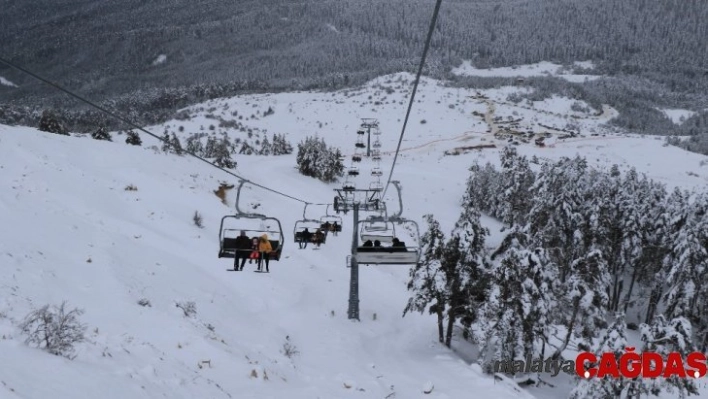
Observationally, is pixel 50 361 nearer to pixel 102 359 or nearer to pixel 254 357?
pixel 102 359

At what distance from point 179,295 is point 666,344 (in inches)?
899

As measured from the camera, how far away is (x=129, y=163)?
43688 mm

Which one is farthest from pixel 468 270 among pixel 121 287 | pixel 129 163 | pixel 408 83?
pixel 408 83

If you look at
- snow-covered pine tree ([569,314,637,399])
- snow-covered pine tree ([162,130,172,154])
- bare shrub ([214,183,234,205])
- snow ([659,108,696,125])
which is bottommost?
snow-covered pine tree ([569,314,637,399])

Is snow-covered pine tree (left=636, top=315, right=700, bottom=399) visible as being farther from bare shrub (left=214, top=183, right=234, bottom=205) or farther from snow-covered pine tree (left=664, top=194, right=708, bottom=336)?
bare shrub (left=214, top=183, right=234, bottom=205)

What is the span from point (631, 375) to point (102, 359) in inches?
853

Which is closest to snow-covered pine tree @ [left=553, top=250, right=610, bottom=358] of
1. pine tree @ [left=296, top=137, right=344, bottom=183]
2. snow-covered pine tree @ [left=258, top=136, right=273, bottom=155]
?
pine tree @ [left=296, top=137, right=344, bottom=183]

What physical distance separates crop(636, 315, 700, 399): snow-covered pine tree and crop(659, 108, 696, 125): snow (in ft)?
526

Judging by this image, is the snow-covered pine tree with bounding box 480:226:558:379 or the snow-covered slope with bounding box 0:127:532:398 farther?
the snow-covered pine tree with bounding box 480:226:558:379

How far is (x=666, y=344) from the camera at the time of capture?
893 inches

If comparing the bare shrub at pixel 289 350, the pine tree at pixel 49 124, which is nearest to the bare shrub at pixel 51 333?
the bare shrub at pixel 289 350

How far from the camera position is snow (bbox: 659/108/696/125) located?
512 ft

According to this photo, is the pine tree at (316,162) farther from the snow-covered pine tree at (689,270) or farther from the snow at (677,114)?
the snow at (677,114)

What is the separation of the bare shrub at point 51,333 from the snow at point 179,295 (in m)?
0.32
